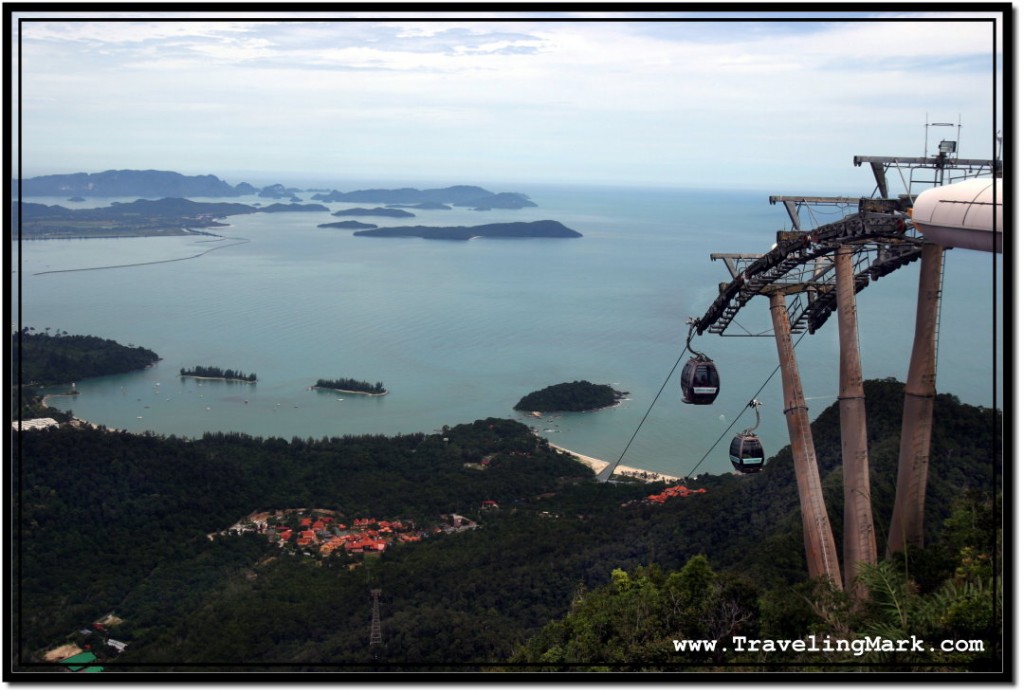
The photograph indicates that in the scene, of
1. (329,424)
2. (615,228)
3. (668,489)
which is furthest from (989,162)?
(615,228)

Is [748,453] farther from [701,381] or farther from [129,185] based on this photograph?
[129,185]

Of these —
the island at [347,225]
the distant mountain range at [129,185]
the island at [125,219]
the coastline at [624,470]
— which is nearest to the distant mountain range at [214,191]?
the distant mountain range at [129,185]

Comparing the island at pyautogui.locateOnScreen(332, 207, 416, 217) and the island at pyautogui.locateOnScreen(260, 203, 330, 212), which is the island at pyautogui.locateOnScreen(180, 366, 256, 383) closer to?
the island at pyautogui.locateOnScreen(332, 207, 416, 217)

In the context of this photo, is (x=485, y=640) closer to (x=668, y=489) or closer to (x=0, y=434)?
(x=0, y=434)

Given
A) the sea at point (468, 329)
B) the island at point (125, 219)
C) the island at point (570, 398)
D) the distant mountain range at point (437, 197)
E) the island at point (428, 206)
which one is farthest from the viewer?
the distant mountain range at point (437, 197)

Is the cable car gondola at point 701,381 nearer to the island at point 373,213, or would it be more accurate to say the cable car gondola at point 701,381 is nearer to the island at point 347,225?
the island at point 347,225

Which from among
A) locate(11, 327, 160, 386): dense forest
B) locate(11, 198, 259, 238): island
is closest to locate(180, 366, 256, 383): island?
locate(11, 327, 160, 386): dense forest
